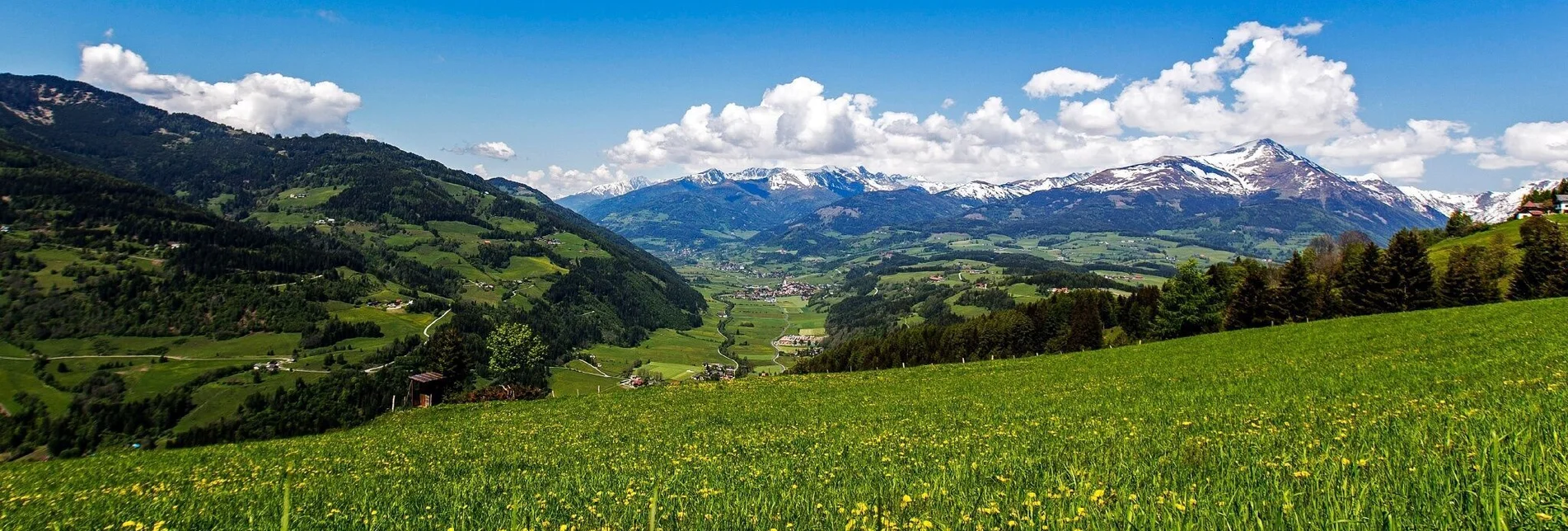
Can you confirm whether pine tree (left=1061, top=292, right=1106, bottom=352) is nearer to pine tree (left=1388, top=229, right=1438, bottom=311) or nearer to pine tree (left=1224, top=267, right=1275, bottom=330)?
pine tree (left=1224, top=267, right=1275, bottom=330)

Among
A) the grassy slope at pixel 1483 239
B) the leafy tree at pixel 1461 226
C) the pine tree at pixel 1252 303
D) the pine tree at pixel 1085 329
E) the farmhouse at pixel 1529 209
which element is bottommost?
the pine tree at pixel 1085 329

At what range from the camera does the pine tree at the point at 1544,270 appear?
55344 mm

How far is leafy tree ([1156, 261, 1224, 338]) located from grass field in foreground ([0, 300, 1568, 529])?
142 ft

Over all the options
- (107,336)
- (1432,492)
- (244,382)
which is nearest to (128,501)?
(1432,492)

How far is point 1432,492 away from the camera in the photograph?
4191mm

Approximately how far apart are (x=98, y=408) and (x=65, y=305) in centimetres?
7980

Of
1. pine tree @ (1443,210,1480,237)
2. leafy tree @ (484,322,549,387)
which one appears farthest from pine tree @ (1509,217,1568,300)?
leafy tree @ (484,322,549,387)

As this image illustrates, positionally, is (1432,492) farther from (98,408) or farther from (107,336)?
(107,336)

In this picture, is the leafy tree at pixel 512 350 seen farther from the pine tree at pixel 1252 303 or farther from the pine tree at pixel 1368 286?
the pine tree at pixel 1368 286

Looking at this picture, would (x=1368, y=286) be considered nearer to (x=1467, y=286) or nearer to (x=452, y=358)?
(x=1467, y=286)

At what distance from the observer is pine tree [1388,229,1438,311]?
59.2 m

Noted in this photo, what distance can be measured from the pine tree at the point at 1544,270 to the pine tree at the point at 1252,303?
1960cm

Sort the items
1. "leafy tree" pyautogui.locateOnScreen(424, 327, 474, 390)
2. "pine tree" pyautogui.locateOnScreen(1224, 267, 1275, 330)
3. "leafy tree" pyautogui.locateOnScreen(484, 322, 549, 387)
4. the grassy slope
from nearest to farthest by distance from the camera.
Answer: "leafy tree" pyautogui.locateOnScreen(424, 327, 474, 390) < "leafy tree" pyautogui.locateOnScreen(484, 322, 549, 387) < "pine tree" pyautogui.locateOnScreen(1224, 267, 1275, 330) < the grassy slope

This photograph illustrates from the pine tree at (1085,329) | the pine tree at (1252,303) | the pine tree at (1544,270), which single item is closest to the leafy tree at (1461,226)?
the pine tree at (1544,270)
